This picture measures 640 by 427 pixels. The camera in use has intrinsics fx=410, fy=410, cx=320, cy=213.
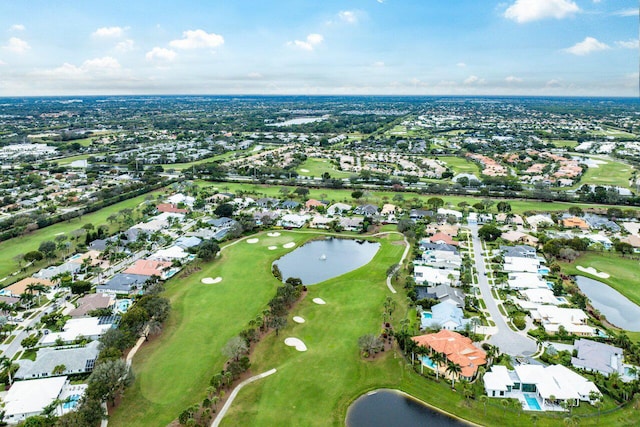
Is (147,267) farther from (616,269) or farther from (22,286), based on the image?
(616,269)

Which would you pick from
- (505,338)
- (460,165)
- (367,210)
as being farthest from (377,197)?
(505,338)

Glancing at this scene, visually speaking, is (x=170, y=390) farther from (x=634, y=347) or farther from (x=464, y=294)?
(x=634, y=347)

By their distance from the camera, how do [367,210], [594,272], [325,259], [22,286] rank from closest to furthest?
[22,286]
[594,272]
[325,259]
[367,210]

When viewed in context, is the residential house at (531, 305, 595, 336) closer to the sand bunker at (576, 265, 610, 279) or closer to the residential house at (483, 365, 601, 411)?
the residential house at (483, 365, 601, 411)

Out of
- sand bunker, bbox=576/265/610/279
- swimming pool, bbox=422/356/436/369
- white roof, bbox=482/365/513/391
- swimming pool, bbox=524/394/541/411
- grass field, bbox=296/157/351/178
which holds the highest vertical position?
grass field, bbox=296/157/351/178

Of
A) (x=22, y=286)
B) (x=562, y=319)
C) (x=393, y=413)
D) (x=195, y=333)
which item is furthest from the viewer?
(x=22, y=286)

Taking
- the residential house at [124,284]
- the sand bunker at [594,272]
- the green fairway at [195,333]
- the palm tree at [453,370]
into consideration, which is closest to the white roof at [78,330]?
the green fairway at [195,333]

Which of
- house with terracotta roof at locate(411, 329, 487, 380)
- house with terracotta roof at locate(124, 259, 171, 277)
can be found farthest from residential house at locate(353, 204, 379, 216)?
house with terracotta roof at locate(411, 329, 487, 380)
